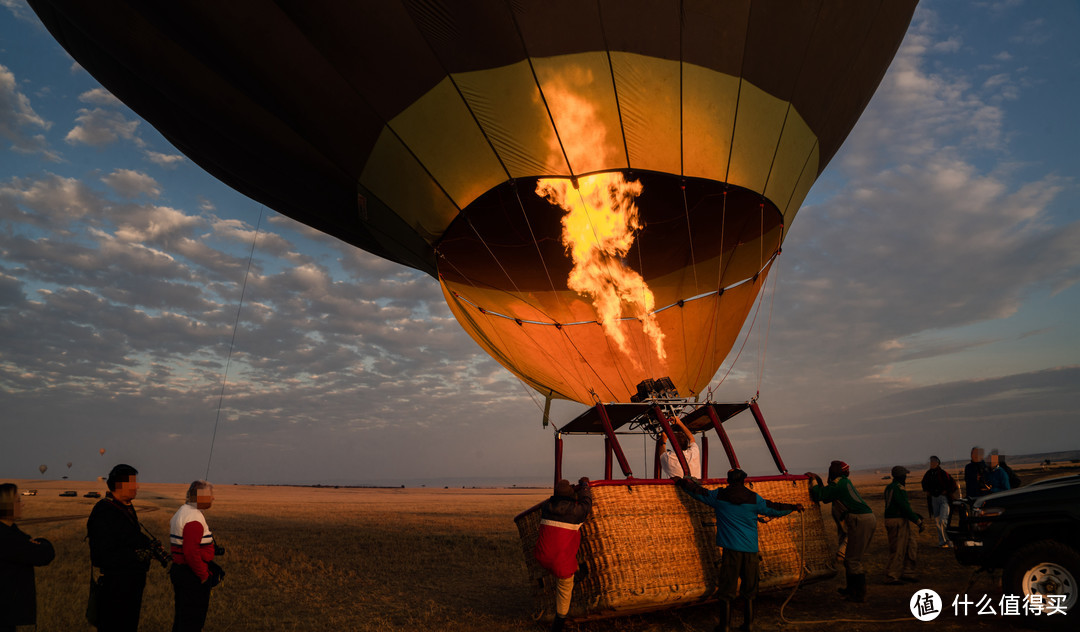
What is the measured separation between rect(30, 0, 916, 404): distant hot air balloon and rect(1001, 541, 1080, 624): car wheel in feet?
16.1

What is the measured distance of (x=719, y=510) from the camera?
6004 millimetres

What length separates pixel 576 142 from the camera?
761cm

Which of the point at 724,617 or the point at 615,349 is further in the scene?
the point at 615,349

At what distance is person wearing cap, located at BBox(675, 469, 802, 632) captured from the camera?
Result: 5.80m

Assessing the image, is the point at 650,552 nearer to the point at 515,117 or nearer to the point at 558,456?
the point at 558,456

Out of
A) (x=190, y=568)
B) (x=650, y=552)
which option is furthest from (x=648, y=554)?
(x=190, y=568)

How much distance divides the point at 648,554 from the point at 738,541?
2.74 ft

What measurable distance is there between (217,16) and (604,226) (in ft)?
17.9

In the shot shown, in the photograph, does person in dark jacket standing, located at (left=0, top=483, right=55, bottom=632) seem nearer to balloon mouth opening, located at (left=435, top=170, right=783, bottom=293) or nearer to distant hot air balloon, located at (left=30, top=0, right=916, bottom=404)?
distant hot air balloon, located at (left=30, top=0, right=916, bottom=404)

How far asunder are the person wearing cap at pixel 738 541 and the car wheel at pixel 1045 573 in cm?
194

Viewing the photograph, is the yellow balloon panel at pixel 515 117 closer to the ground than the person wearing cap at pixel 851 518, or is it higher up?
higher up

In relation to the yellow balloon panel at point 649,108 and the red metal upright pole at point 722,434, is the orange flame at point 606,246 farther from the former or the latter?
the red metal upright pole at point 722,434

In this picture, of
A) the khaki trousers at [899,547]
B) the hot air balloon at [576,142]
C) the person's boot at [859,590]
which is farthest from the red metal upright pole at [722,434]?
the khaki trousers at [899,547]

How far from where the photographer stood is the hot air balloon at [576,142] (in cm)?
706
